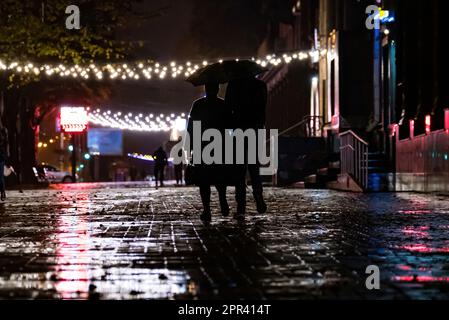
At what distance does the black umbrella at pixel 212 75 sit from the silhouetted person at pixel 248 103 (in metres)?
0.22

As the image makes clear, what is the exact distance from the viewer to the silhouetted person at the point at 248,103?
1294cm

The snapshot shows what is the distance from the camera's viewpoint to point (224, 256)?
829 centimetres

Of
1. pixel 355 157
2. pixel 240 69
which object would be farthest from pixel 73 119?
pixel 240 69

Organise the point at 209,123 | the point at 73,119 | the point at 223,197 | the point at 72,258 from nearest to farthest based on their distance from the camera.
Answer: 1. the point at 72,258
2. the point at 209,123
3. the point at 223,197
4. the point at 73,119

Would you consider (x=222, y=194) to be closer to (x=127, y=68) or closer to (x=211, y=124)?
(x=211, y=124)

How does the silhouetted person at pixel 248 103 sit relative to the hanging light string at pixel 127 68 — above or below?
below

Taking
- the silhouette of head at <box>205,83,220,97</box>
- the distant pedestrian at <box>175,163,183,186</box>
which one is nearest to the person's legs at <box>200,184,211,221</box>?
the silhouette of head at <box>205,83,220,97</box>

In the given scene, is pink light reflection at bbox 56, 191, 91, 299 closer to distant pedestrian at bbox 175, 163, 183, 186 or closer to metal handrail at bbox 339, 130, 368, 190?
metal handrail at bbox 339, 130, 368, 190

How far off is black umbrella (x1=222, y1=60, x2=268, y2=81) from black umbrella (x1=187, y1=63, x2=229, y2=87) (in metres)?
0.08

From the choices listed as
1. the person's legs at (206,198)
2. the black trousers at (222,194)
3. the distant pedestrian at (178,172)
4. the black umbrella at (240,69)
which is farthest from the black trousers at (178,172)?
the person's legs at (206,198)

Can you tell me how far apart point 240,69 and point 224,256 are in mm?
5422

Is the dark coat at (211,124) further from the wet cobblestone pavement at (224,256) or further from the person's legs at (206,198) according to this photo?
the wet cobblestone pavement at (224,256)

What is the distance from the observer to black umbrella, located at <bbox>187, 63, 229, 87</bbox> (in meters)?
12.7
